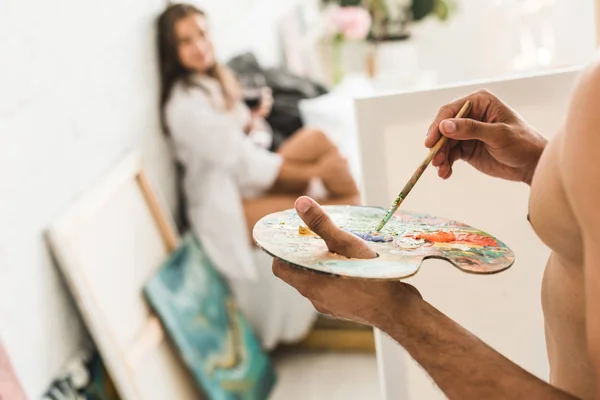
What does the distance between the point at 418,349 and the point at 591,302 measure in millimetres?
196

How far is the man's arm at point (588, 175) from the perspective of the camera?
61 cm

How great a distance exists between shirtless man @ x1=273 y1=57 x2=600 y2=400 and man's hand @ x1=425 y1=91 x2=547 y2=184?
7.9 inches

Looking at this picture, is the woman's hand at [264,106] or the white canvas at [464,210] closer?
the white canvas at [464,210]

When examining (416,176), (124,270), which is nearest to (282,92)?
(124,270)

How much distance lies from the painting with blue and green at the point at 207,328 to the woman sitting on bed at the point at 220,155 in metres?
0.12

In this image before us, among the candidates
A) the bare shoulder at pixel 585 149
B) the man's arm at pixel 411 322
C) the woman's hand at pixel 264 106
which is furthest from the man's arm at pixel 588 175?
the woman's hand at pixel 264 106

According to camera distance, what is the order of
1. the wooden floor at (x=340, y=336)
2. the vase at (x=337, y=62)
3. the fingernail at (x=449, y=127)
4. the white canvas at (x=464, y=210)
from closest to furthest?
the fingernail at (x=449, y=127) → the white canvas at (x=464, y=210) → the wooden floor at (x=340, y=336) → the vase at (x=337, y=62)

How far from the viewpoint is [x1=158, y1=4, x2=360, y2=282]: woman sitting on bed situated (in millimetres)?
2148

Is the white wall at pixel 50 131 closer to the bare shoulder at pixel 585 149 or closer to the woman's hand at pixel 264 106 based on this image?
the woman's hand at pixel 264 106

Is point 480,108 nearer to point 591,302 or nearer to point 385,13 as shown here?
point 591,302

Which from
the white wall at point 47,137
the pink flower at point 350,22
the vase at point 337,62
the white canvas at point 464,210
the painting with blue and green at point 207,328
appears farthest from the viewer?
the vase at point 337,62

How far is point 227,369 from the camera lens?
207 cm

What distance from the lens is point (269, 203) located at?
7.49 feet

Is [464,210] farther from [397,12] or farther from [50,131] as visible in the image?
[397,12]
